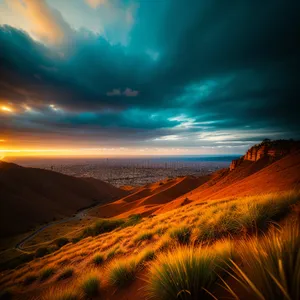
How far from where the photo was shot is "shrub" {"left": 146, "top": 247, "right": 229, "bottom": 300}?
6.48 ft

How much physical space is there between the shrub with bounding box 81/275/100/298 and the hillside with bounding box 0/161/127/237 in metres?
44.9

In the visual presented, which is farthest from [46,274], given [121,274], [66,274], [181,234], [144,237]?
[181,234]

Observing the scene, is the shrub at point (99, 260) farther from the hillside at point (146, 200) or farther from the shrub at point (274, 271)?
the hillside at point (146, 200)

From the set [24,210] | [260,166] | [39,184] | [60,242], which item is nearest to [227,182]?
[260,166]

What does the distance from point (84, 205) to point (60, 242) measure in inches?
1822

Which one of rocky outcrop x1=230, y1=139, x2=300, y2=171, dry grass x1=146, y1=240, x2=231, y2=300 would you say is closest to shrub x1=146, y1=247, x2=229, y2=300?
dry grass x1=146, y1=240, x2=231, y2=300

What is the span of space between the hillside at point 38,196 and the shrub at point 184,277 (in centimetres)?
4696

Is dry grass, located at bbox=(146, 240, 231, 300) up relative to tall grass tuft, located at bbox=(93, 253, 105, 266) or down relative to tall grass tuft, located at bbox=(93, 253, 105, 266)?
up

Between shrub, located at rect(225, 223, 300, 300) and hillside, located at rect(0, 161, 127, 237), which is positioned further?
hillside, located at rect(0, 161, 127, 237)

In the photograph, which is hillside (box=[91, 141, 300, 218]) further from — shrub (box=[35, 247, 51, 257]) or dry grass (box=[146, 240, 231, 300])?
shrub (box=[35, 247, 51, 257])

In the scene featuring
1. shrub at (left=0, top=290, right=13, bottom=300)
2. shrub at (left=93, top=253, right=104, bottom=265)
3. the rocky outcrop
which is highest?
the rocky outcrop

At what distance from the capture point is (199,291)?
6.56 ft

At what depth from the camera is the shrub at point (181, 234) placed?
14.5 feet

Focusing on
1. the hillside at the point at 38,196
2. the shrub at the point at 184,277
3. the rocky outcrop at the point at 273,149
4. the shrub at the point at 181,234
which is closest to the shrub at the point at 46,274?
the shrub at the point at 181,234
